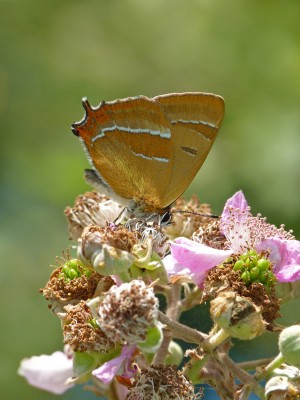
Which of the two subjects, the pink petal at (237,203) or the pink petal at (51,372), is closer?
the pink petal at (51,372)

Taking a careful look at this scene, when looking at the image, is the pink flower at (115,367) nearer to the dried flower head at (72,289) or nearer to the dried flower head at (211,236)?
the dried flower head at (72,289)

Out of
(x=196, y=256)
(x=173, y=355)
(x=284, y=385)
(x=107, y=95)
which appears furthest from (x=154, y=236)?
(x=107, y=95)

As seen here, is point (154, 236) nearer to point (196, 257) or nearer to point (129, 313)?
point (196, 257)

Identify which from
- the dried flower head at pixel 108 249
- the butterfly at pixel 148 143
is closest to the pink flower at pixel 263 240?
the butterfly at pixel 148 143

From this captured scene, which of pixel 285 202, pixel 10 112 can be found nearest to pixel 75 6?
pixel 10 112

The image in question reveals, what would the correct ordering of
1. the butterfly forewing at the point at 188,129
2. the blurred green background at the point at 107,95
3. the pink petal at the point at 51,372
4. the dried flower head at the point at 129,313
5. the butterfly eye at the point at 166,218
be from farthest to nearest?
the blurred green background at the point at 107,95, the butterfly eye at the point at 166,218, the butterfly forewing at the point at 188,129, the pink petal at the point at 51,372, the dried flower head at the point at 129,313

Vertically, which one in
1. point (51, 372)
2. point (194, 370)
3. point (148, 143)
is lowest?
point (51, 372)
